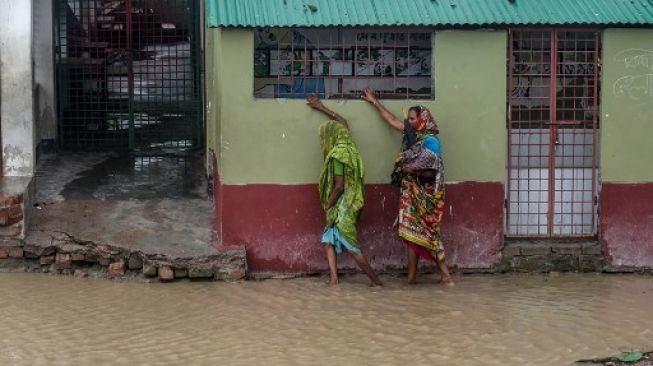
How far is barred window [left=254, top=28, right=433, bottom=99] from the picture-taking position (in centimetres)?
968

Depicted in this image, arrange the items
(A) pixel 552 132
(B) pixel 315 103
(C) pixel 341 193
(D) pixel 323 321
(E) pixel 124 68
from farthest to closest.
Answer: (E) pixel 124 68 → (A) pixel 552 132 → (B) pixel 315 103 → (C) pixel 341 193 → (D) pixel 323 321

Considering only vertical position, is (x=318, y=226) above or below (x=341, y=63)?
below

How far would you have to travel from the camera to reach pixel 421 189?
928 centimetres

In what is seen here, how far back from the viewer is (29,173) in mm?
10266

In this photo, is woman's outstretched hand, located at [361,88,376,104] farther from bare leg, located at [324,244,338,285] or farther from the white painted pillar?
the white painted pillar

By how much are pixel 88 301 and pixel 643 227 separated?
5.34 meters

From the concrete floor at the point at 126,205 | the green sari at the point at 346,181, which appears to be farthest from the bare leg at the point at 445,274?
the concrete floor at the point at 126,205

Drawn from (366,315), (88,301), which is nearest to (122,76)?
(88,301)

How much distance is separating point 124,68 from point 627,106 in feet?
23.6

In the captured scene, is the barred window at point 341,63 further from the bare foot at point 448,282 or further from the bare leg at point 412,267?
the bare foot at point 448,282

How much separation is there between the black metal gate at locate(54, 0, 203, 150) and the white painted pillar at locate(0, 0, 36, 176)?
376 centimetres

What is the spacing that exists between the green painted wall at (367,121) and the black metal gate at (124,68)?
4.45m

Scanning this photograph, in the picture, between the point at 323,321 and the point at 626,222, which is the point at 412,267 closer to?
the point at 323,321

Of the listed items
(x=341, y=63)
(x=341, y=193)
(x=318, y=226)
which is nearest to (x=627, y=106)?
(x=341, y=63)
